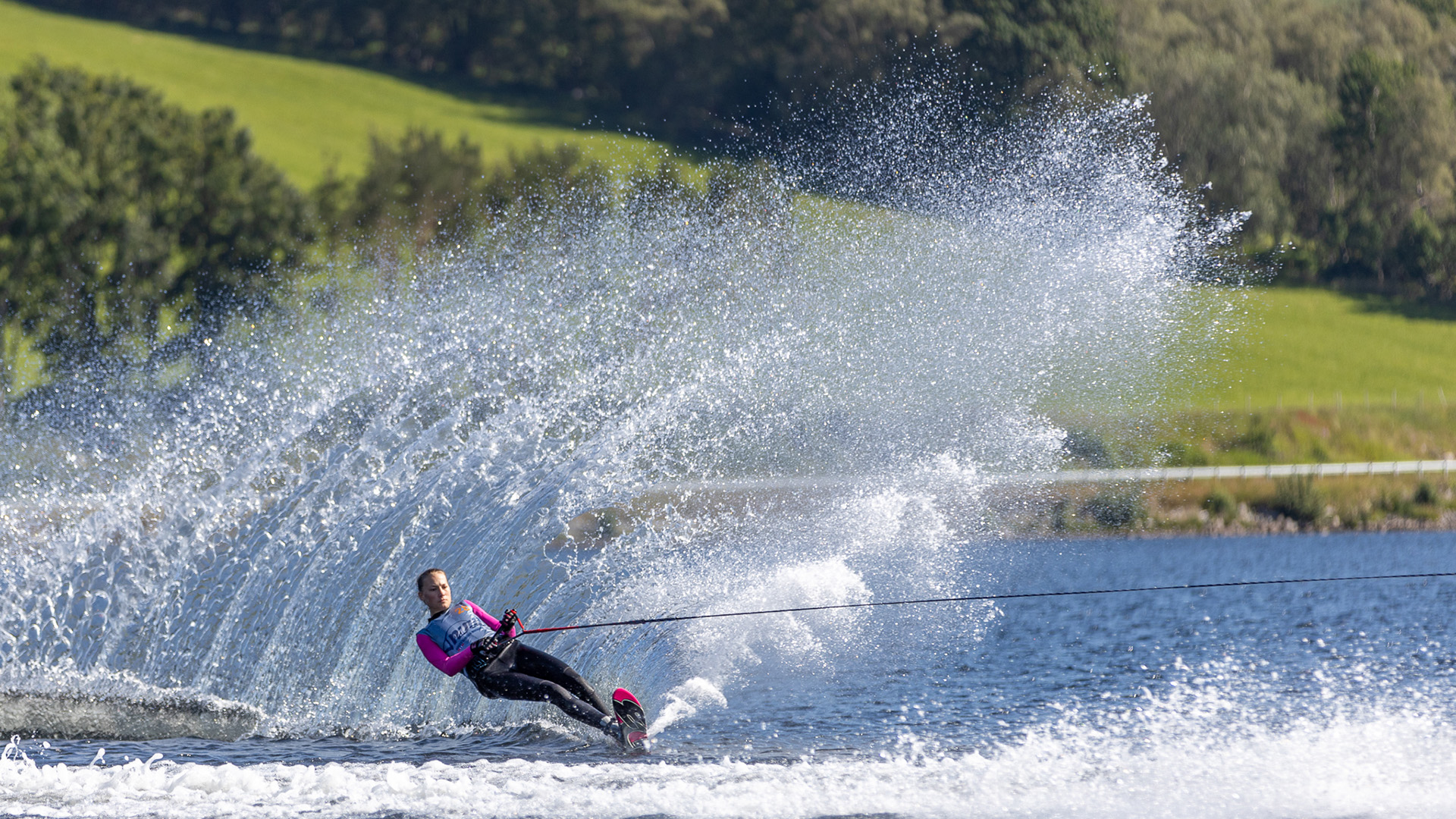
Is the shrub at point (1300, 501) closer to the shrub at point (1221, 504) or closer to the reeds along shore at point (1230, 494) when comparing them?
the reeds along shore at point (1230, 494)

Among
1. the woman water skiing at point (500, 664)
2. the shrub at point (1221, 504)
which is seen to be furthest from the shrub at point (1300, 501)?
the woman water skiing at point (500, 664)

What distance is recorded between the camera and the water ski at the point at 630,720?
908cm

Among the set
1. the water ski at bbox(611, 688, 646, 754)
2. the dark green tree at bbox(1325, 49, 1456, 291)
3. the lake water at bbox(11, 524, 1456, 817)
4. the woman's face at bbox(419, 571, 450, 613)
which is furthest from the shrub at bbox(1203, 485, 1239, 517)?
the woman's face at bbox(419, 571, 450, 613)

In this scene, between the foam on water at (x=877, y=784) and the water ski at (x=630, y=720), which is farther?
the water ski at (x=630, y=720)

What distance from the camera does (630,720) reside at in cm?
913

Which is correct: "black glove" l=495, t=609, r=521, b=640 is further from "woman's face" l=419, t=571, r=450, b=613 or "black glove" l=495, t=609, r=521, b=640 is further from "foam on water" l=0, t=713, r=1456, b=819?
"foam on water" l=0, t=713, r=1456, b=819

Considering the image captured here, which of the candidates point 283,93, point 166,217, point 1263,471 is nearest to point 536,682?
point 1263,471

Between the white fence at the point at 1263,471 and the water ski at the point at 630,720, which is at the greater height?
the water ski at the point at 630,720

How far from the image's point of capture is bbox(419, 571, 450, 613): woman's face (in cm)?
906

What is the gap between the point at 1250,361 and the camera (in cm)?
4097

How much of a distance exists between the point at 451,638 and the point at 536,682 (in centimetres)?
62

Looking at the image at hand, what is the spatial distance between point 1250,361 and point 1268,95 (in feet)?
30.0

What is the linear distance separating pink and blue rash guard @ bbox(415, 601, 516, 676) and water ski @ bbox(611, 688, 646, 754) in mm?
821

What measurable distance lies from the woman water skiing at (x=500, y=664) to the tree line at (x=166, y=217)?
77.0 ft
